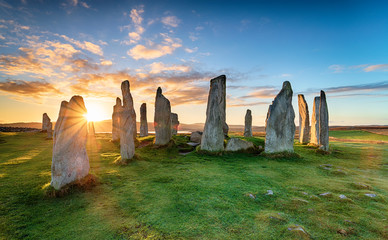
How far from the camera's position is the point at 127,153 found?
11.2m

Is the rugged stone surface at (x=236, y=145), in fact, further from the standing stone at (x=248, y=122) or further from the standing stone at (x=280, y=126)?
the standing stone at (x=248, y=122)

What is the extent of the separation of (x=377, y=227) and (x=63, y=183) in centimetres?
909

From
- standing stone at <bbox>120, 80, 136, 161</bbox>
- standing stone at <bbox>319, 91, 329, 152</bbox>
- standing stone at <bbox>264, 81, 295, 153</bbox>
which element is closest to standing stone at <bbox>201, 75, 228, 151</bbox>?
standing stone at <bbox>264, 81, 295, 153</bbox>

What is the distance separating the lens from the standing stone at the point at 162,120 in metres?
16.4

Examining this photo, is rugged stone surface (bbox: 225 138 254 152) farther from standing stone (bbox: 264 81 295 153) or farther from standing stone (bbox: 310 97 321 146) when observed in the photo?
standing stone (bbox: 310 97 321 146)

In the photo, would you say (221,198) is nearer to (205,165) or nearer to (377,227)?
(377,227)

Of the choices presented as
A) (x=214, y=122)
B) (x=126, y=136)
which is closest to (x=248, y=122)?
(x=214, y=122)

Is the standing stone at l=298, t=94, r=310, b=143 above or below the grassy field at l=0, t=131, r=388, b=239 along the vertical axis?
above

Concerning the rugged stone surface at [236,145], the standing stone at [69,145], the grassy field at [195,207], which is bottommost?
the grassy field at [195,207]

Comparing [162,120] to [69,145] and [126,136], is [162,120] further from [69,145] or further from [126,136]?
[69,145]

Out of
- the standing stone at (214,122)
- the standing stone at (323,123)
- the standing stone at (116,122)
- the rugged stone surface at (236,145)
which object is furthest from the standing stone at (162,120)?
the standing stone at (323,123)

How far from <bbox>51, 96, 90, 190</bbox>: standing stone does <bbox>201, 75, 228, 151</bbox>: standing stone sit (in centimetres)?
899

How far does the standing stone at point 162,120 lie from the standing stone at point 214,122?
146 inches

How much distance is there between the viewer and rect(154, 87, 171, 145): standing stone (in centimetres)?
1638
